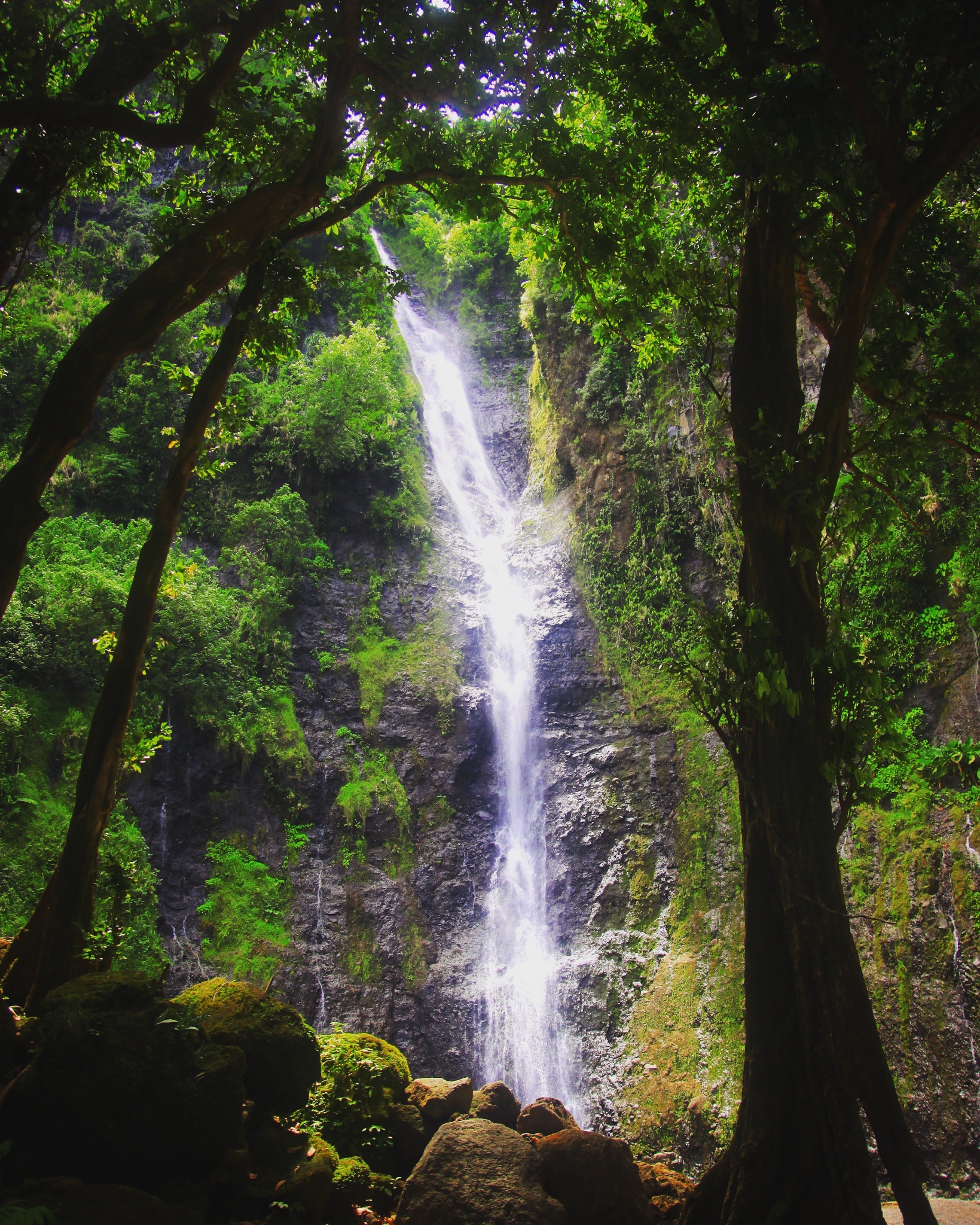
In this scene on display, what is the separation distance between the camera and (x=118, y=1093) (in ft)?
13.5

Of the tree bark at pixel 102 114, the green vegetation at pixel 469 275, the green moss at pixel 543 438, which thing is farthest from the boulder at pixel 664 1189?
the green vegetation at pixel 469 275

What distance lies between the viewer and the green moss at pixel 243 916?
11.7m

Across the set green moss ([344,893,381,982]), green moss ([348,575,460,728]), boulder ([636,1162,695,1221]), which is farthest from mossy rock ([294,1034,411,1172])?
green moss ([348,575,460,728])

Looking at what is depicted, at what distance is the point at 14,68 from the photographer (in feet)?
21.2

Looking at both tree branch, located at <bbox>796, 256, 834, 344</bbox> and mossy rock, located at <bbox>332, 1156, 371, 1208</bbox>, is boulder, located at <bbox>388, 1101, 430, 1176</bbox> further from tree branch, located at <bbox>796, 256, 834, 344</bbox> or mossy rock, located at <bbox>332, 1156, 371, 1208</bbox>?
tree branch, located at <bbox>796, 256, 834, 344</bbox>

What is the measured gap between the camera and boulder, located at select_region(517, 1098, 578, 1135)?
6.70 meters

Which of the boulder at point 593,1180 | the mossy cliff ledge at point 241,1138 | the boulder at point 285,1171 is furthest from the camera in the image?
the boulder at point 593,1180

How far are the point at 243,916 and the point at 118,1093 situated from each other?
340 inches

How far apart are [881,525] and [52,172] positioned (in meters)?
7.17

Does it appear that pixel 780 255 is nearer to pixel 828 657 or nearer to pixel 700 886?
pixel 828 657

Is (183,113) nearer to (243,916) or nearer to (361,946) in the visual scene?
(243,916)

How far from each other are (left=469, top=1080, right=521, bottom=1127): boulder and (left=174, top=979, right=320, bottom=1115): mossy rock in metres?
1.73

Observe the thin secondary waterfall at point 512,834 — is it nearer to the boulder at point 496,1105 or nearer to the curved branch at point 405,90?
the boulder at point 496,1105

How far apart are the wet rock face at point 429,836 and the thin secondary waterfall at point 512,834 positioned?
0.77 ft
